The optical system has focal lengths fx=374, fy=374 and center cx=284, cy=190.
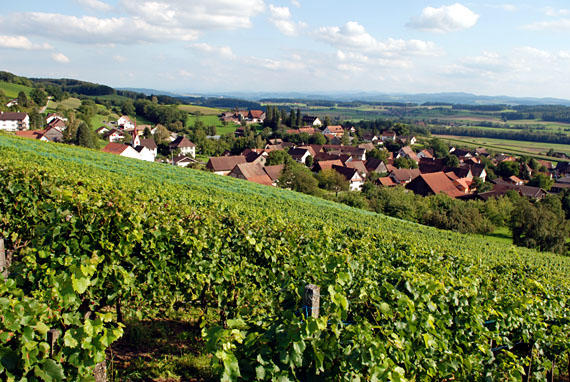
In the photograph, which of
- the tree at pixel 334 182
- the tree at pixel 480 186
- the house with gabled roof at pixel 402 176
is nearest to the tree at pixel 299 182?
the tree at pixel 334 182

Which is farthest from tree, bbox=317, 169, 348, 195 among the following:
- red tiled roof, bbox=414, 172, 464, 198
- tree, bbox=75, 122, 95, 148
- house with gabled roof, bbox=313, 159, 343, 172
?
tree, bbox=75, 122, 95, 148

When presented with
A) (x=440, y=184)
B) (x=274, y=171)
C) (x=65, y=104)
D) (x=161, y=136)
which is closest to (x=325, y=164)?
(x=274, y=171)

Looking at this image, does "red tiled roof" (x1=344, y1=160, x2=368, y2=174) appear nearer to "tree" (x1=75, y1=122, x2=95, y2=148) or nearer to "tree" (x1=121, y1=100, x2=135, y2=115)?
"tree" (x1=75, y1=122, x2=95, y2=148)

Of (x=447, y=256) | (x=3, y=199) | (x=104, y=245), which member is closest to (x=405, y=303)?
(x=104, y=245)

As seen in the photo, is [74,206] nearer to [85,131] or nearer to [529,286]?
[529,286]

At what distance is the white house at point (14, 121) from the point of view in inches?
3151

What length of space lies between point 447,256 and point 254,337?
828 cm

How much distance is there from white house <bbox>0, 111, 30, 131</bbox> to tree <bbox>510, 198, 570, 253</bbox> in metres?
94.2

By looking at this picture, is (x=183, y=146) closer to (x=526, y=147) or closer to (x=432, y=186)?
(x=432, y=186)

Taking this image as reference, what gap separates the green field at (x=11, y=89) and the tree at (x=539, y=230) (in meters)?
125

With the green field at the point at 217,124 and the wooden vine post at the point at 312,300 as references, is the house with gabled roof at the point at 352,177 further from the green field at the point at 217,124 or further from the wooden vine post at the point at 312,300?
the wooden vine post at the point at 312,300

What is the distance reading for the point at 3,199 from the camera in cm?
776

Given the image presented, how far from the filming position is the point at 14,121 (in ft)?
272

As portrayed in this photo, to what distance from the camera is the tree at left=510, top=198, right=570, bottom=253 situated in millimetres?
38031
